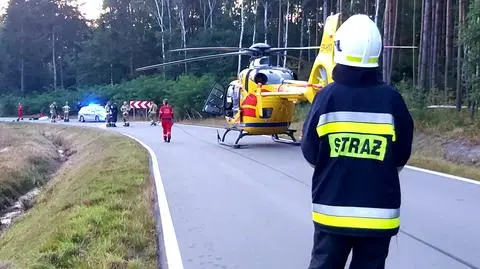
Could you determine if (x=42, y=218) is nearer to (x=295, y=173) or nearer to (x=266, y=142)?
(x=295, y=173)

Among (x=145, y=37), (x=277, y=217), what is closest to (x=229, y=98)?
(x=277, y=217)

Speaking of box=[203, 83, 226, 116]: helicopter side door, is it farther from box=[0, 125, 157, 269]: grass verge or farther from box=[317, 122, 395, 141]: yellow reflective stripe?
box=[317, 122, 395, 141]: yellow reflective stripe

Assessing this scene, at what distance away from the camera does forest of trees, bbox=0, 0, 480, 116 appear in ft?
166

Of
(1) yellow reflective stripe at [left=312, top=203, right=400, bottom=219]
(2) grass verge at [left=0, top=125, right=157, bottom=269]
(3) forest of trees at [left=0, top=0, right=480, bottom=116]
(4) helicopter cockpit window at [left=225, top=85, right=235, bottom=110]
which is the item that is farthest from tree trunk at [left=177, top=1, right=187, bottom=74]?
(1) yellow reflective stripe at [left=312, top=203, right=400, bottom=219]

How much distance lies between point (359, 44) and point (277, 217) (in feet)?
19.2

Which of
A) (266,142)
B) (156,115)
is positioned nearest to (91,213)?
(266,142)

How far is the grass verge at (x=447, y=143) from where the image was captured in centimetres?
1440

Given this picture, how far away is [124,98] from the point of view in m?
59.5

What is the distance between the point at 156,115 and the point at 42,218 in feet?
111

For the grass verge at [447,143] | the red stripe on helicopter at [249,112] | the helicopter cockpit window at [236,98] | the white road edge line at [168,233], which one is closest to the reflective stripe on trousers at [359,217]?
the white road edge line at [168,233]

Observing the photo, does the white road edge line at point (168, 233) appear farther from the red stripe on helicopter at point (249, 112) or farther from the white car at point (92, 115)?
the white car at point (92, 115)

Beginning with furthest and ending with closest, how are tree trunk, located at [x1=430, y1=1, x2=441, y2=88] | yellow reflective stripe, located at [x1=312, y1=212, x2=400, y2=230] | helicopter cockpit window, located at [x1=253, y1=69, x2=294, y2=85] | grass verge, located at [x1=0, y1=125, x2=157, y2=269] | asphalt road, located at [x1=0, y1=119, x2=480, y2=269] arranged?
tree trunk, located at [x1=430, y1=1, x2=441, y2=88]
helicopter cockpit window, located at [x1=253, y1=69, x2=294, y2=85]
grass verge, located at [x1=0, y1=125, x2=157, y2=269]
asphalt road, located at [x1=0, y1=119, x2=480, y2=269]
yellow reflective stripe, located at [x1=312, y1=212, x2=400, y2=230]

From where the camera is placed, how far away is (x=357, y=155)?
11.4ft

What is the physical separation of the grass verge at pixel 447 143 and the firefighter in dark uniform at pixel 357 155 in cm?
957
